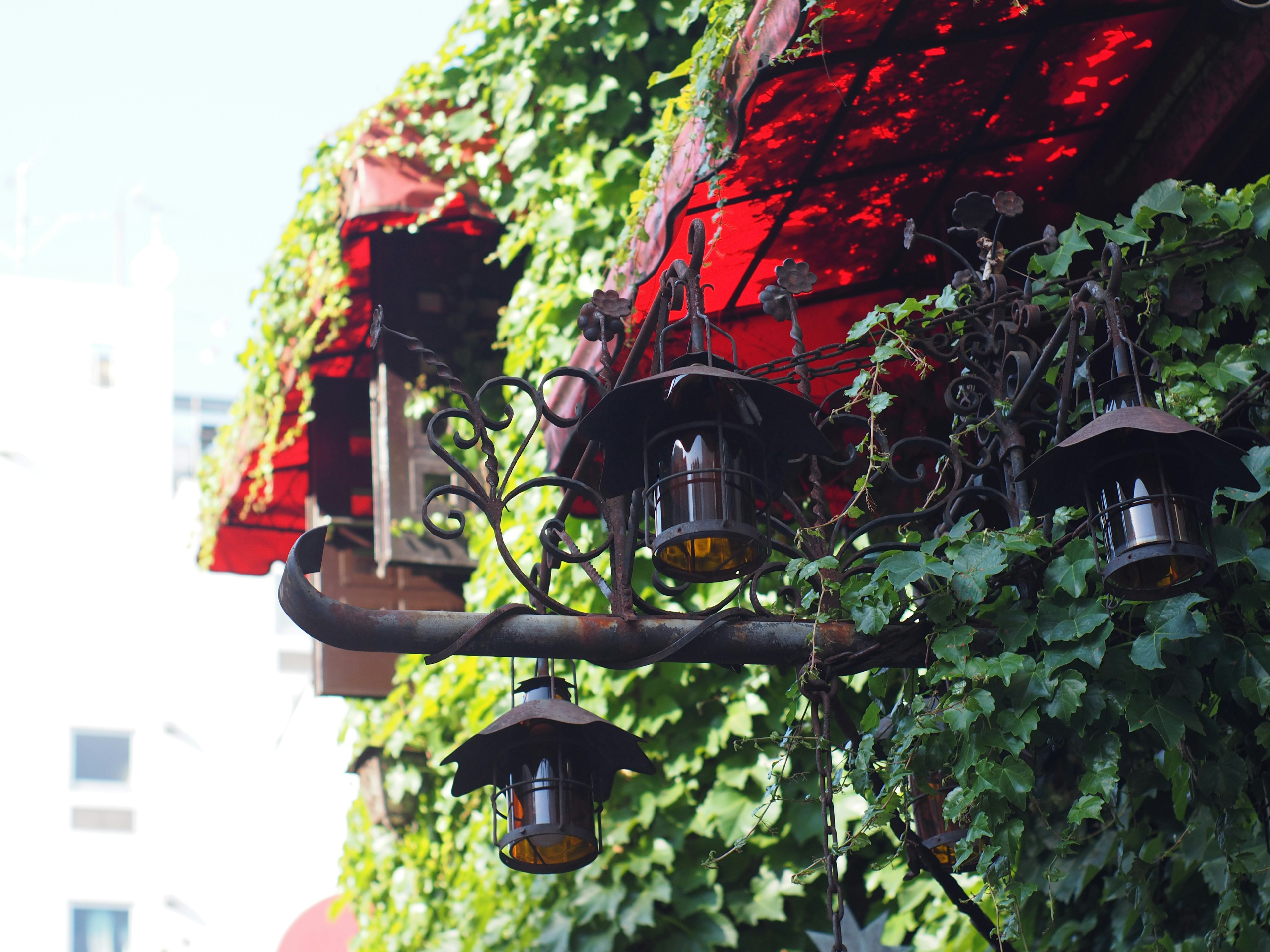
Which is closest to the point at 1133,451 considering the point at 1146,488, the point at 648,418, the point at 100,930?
the point at 1146,488

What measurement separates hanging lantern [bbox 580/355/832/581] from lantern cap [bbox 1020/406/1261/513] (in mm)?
533

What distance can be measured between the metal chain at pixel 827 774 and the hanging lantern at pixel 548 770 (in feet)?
1.67

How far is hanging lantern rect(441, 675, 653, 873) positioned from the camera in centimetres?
337

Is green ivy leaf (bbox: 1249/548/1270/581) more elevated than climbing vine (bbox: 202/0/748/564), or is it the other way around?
climbing vine (bbox: 202/0/748/564)

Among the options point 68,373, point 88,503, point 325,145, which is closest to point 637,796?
point 325,145

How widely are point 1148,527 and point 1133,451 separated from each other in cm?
15

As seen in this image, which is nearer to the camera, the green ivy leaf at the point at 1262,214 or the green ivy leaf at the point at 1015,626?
the green ivy leaf at the point at 1015,626

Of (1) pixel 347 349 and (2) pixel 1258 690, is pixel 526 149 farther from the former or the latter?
(2) pixel 1258 690

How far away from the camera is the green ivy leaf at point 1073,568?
289 centimetres

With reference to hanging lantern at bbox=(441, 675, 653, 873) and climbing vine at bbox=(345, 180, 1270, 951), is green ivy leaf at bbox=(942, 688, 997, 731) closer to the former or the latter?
climbing vine at bbox=(345, 180, 1270, 951)

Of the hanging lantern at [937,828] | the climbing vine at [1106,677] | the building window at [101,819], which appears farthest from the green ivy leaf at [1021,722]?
the building window at [101,819]

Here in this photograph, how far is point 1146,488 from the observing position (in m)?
2.68

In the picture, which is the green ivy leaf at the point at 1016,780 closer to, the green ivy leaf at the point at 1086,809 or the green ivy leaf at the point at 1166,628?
the green ivy leaf at the point at 1086,809

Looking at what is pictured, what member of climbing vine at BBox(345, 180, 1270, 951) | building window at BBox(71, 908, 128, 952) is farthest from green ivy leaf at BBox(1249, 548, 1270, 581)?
building window at BBox(71, 908, 128, 952)
